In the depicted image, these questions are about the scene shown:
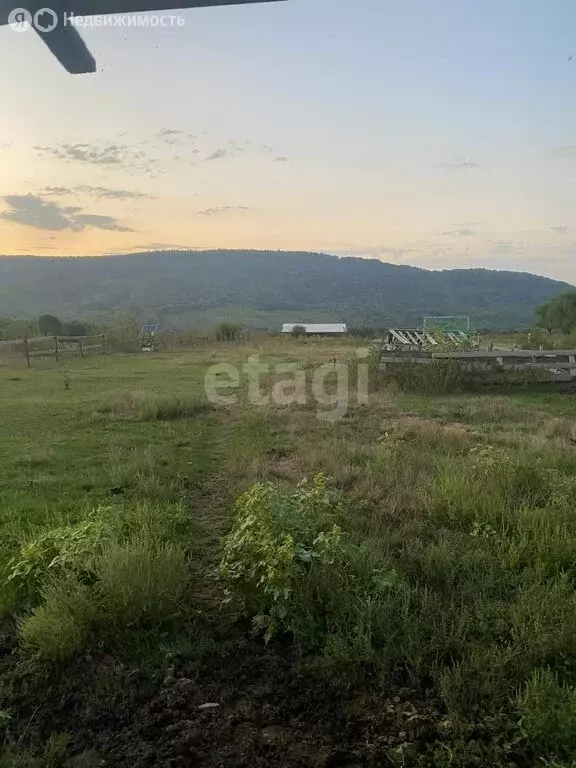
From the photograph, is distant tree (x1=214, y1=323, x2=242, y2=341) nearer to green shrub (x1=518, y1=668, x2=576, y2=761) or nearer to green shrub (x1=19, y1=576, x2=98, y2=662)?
green shrub (x1=19, y1=576, x2=98, y2=662)

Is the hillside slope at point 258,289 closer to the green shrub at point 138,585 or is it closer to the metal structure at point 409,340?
the metal structure at point 409,340

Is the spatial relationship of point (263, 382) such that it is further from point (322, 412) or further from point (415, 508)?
point (415, 508)

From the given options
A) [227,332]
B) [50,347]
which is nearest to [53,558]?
[50,347]

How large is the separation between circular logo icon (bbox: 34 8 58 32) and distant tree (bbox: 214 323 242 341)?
32.2 meters

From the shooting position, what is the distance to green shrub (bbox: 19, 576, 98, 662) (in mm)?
3105

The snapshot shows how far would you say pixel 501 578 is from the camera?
12.0 feet

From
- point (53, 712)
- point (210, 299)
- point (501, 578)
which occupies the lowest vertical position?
point (53, 712)

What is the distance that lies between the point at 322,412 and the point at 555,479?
221 inches

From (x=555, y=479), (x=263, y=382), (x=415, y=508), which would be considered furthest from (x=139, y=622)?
(x=263, y=382)

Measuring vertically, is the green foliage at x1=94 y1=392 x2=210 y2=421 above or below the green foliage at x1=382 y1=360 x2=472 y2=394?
below

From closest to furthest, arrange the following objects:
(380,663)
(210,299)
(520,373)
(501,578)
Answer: (380,663)
(501,578)
(520,373)
(210,299)

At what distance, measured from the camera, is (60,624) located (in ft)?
10.3

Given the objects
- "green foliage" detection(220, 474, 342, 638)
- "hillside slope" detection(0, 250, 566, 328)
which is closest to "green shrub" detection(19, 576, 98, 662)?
"green foliage" detection(220, 474, 342, 638)

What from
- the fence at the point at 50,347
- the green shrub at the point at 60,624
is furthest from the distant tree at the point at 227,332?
the green shrub at the point at 60,624
